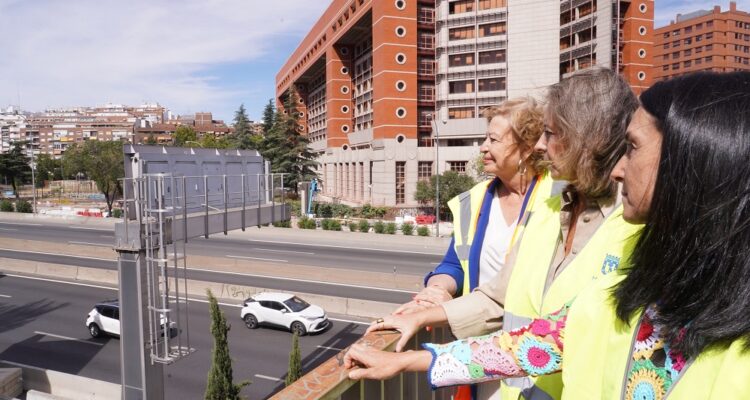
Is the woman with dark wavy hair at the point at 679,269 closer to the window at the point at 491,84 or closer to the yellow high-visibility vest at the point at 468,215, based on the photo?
the yellow high-visibility vest at the point at 468,215

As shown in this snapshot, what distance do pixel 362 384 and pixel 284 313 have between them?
13.8 m

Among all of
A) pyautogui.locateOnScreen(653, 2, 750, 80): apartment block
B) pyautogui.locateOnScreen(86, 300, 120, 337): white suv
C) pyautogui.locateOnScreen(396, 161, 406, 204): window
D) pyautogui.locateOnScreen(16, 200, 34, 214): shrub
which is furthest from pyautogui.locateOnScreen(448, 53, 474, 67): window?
pyautogui.locateOnScreen(653, 2, 750, 80): apartment block

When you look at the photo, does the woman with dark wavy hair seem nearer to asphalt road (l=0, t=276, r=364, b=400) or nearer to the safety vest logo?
the safety vest logo

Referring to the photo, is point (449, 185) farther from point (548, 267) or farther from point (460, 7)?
point (548, 267)

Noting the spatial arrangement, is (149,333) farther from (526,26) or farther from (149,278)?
(526,26)

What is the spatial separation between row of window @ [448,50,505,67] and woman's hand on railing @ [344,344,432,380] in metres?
44.1

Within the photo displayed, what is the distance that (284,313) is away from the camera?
15.2 metres

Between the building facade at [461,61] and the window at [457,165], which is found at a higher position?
the building facade at [461,61]

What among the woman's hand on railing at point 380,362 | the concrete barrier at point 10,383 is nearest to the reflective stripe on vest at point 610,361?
the woman's hand on railing at point 380,362

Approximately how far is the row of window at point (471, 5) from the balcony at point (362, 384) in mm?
A: 44500

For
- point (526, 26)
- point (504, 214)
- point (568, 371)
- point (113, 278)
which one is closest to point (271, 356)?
point (113, 278)

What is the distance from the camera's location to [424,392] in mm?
2549

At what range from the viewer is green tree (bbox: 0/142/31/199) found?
66375 mm

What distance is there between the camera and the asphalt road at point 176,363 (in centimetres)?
1262
